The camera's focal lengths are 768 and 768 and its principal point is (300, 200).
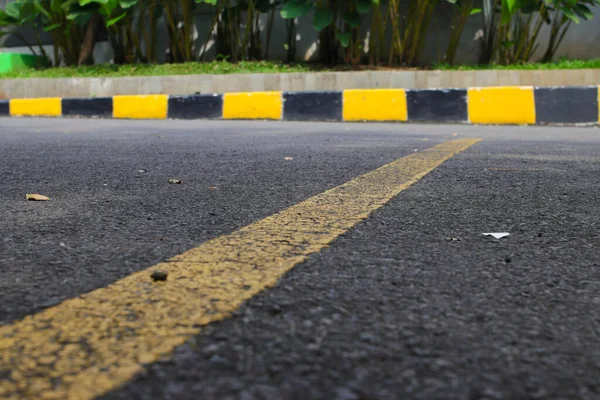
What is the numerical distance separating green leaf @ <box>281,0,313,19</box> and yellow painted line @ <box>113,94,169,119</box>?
2727 millimetres

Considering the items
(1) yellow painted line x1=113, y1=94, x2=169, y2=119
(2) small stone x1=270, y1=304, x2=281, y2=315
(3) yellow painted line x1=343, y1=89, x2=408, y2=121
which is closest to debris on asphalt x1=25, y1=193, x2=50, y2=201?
(2) small stone x1=270, y1=304, x2=281, y2=315

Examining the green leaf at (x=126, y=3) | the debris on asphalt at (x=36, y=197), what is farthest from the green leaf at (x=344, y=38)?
the debris on asphalt at (x=36, y=197)

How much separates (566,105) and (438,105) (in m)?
1.39

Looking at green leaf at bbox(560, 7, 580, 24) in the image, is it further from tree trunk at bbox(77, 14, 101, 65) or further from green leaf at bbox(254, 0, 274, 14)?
tree trunk at bbox(77, 14, 101, 65)

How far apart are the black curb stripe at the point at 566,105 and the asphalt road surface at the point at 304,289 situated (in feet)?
17.1

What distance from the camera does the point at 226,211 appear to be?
2.46 meters

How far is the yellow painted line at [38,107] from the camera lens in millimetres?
10640

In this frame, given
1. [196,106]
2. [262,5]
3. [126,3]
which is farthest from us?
[262,5]

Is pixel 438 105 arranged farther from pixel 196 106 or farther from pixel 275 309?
pixel 275 309

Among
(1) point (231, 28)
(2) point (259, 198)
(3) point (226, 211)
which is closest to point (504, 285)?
(3) point (226, 211)

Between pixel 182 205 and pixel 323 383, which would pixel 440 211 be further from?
pixel 323 383

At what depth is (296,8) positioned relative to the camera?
11.6 metres

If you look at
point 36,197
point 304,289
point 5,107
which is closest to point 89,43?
point 5,107

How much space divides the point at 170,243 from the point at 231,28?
36.9ft
